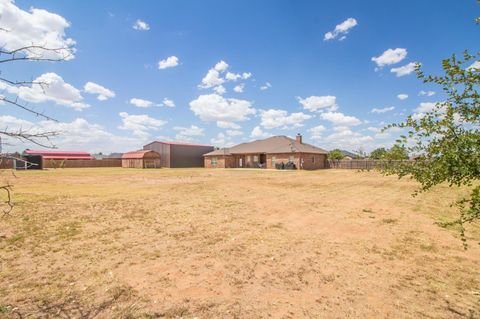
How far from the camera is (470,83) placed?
3.14m

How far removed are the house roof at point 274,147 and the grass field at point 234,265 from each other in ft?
103

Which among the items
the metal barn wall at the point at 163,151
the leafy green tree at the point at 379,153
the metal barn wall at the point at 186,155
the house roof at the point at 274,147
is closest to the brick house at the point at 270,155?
the house roof at the point at 274,147

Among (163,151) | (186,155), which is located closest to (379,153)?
(163,151)

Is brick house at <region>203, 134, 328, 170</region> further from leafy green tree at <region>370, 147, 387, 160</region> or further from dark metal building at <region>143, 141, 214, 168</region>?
leafy green tree at <region>370, 147, 387, 160</region>

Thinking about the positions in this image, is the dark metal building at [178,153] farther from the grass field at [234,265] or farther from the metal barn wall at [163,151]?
the grass field at [234,265]

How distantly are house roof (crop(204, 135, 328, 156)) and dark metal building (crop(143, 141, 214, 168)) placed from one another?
9283 mm

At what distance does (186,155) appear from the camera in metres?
57.0

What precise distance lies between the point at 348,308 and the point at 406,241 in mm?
3969

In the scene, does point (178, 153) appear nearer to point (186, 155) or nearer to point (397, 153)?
point (186, 155)

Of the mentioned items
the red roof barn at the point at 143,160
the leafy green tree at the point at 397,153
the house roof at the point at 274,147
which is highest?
the house roof at the point at 274,147

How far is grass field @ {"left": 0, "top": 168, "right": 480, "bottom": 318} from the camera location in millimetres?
3910

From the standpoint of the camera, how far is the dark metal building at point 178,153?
54219 millimetres

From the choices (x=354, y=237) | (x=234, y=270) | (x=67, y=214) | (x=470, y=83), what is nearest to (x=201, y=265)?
(x=234, y=270)

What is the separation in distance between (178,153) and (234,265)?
51.8 metres
